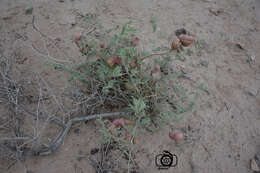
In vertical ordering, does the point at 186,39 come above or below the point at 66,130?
above

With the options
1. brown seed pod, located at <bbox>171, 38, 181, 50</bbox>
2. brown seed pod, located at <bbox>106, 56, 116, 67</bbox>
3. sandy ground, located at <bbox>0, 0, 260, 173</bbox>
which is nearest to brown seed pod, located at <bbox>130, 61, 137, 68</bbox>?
brown seed pod, located at <bbox>106, 56, 116, 67</bbox>

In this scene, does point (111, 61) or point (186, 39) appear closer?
point (186, 39)

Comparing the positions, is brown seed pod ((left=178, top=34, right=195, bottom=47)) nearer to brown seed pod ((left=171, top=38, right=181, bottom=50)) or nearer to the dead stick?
brown seed pod ((left=171, top=38, right=181, bottom=50))

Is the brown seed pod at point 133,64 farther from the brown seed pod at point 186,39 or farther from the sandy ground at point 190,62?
the sandy ground at point 190,62

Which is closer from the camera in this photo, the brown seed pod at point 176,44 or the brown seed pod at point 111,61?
the brown seed pod at point 176,44

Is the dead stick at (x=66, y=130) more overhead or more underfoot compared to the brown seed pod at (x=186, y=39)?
more underfoot

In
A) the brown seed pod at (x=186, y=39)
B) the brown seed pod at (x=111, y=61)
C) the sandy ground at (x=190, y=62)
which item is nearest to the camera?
the brown seed pod at (x=186, y=39)

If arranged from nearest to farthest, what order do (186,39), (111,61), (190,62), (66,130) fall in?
1. (186,39)
2. (111,61)
3. (66,130)
4. (190,62)

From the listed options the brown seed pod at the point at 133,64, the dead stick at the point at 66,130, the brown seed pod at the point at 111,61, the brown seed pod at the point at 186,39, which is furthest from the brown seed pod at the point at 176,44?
the dead stick at the point at 66,130

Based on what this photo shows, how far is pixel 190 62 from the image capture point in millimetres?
2066

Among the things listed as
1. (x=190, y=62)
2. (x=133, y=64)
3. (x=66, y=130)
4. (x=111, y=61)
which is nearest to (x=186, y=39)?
(x=133, y=64)

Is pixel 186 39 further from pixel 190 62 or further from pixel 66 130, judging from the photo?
pixel 66 130

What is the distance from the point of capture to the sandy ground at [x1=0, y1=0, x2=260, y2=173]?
1.42m

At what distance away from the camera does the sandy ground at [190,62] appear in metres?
1.42
